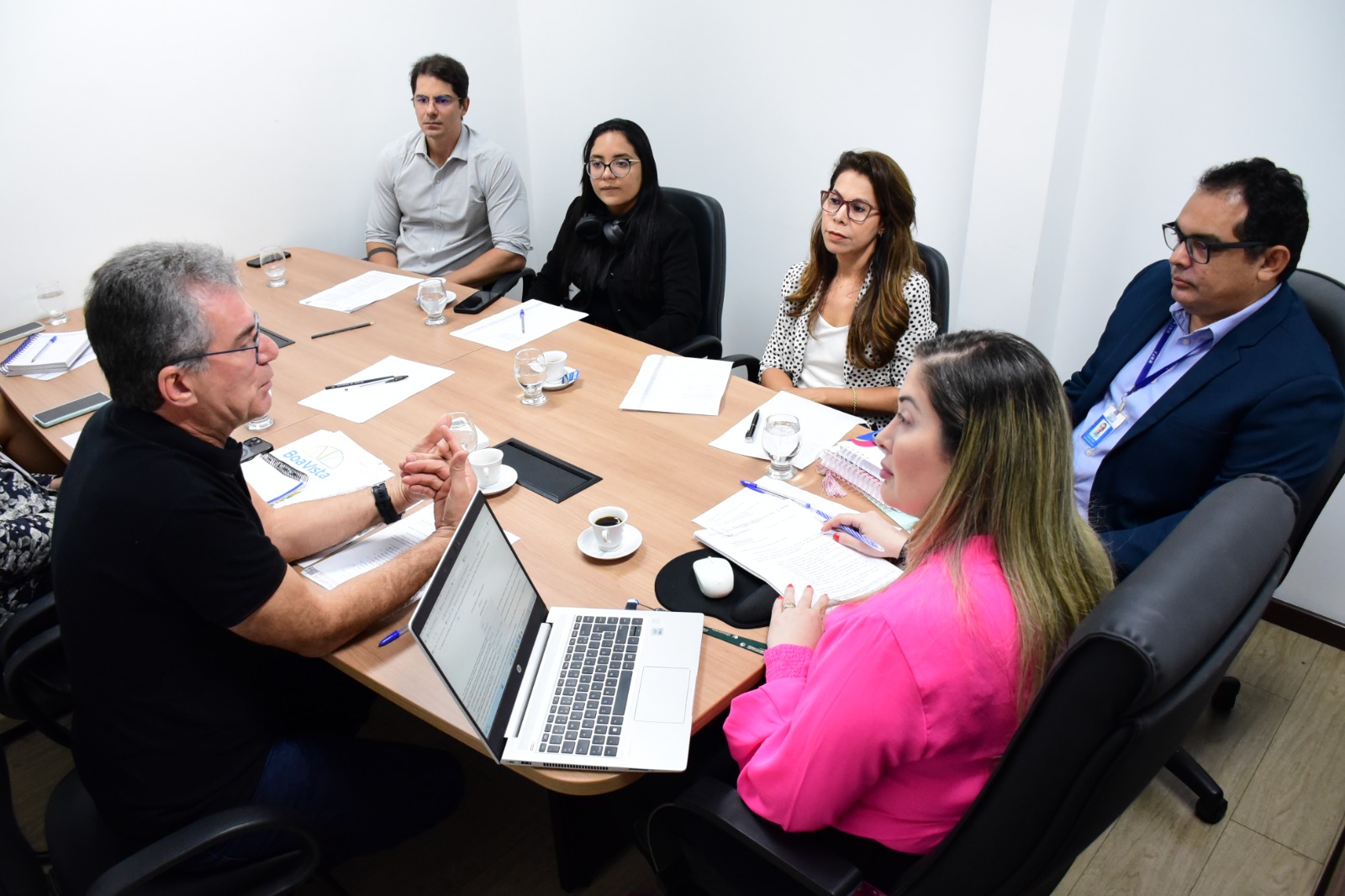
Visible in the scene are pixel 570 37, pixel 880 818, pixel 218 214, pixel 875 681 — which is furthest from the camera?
pixel 570 37

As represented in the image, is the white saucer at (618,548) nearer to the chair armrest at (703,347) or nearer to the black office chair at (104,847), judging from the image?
the black office chair at (104,847)

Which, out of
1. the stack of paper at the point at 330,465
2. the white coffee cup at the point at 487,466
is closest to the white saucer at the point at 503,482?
the white coffee cup at the point at 487,466

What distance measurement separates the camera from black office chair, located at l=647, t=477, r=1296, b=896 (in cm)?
81

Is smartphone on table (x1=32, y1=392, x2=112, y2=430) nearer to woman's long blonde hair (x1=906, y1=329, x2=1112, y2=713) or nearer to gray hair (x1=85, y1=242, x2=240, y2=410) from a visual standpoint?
gray hair (x1=85, y1=242, x2=240, y2=410)

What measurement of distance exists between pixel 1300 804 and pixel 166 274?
2685 mm

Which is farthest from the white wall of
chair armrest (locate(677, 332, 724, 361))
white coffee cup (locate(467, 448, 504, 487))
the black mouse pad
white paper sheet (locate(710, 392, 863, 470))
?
the black mouse pad

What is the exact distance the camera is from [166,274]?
1.35 m

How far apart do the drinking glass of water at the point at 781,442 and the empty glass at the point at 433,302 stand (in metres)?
1.36

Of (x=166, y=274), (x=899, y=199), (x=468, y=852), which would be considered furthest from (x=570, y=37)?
(x=468, y=852)

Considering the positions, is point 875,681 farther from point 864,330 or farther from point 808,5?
point 808,5

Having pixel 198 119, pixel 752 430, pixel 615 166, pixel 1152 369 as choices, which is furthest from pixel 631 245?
pixel 198 119

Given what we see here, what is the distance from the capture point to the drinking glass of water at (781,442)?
1.79 m

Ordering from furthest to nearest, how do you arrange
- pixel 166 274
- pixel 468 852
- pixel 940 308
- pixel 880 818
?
pixel 940 308 < pixel 468 852 < pixel 166 274 < pixel 880 818

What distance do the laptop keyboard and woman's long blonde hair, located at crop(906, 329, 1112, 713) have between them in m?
0.53
